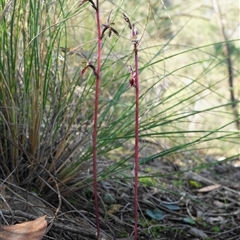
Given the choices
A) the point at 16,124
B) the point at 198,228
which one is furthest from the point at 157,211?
the point at 16,124

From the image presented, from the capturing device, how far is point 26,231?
1.04 meters

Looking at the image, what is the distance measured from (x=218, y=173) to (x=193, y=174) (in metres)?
0.40

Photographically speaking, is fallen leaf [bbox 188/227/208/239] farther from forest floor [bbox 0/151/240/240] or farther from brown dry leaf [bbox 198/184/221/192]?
brown dry leaf [bbox 198/184/221/192]

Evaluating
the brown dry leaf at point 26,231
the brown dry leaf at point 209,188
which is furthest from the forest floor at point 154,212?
the brown dry leaf at point 26,231

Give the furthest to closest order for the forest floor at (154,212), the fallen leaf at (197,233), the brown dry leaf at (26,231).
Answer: the fallen leaf at (197,233)
the forest floor at (154,212)
the brown dry leaf at (26,231)

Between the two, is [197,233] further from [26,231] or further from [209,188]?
[26,231]

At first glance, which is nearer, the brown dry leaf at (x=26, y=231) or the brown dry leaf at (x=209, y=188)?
the brown dry leaf at (x=26, y=231)

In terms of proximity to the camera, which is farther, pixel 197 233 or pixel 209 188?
pixel 209 188

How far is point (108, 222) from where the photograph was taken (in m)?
1.48

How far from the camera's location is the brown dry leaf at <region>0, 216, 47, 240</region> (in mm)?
1023

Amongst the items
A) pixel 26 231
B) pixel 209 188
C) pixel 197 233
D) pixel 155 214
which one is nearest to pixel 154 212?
pixel 155 214

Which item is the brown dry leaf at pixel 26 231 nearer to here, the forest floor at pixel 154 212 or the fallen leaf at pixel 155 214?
the forest floor at pixel 154 212

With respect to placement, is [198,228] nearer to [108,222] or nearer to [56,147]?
[108,222]

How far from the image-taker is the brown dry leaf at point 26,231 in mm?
1023
